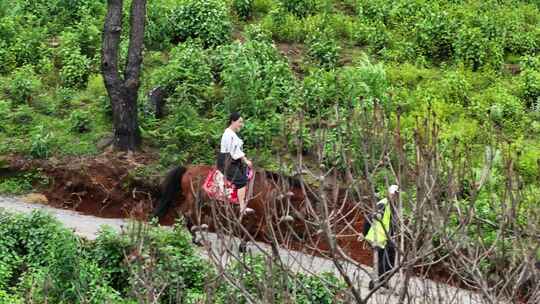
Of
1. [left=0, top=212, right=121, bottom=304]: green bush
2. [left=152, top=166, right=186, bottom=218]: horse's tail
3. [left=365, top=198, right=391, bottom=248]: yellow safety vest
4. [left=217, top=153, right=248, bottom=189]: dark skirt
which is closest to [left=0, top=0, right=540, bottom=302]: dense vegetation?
[left=152, top=166, right=186, bottom=218]: horse's tail

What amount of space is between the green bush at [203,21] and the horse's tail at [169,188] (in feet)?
19.0

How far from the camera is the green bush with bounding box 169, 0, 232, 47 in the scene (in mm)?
20609

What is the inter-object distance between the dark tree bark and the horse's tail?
2.13 metres

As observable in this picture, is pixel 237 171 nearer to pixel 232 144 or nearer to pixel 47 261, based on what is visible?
pixel 232 144

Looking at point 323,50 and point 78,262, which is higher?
point 323,50

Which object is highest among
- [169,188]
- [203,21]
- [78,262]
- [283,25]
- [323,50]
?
[203,21]

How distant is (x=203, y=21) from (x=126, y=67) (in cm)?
410

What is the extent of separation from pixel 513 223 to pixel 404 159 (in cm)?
93

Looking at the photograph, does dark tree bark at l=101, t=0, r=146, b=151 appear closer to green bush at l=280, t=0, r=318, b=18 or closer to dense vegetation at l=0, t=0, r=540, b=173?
dense vegetation at l=0, t=0, r=540, b=173

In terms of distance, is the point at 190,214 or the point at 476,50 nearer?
the point at 190,214

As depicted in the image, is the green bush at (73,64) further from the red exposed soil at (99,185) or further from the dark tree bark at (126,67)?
the red exposed soil at (99,185)

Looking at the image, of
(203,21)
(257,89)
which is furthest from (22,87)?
(257,89)

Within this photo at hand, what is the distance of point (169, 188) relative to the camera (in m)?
15.3

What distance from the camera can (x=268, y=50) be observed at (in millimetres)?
19469
